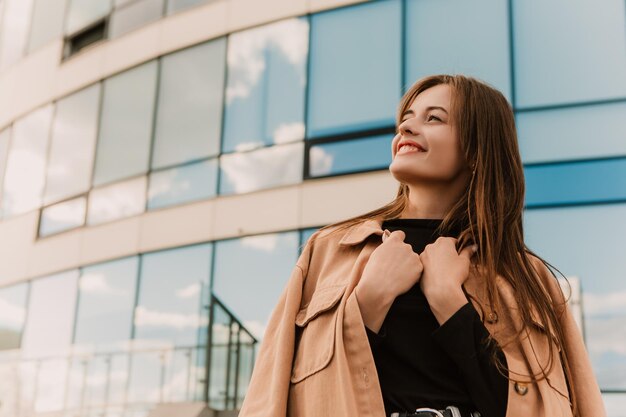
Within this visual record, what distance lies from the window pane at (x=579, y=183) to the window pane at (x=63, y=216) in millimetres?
7447

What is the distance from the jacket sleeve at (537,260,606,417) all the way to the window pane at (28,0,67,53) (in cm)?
1479

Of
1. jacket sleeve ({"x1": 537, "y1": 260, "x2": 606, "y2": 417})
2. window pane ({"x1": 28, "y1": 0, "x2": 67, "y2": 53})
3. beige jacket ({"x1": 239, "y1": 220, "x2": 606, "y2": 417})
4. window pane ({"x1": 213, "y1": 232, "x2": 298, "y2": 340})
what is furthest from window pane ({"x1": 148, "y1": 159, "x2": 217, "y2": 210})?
jacket sleeve ({"x1": 537, "y1": 260, "x2": 606, "y2": 417})

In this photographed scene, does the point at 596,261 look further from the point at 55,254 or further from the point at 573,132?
the point at 55,254

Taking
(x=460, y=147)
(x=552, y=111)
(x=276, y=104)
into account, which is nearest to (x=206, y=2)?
(x=276, y=104)

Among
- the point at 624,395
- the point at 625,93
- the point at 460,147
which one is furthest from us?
the point at 625,93

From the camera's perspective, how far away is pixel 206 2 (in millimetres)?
13000

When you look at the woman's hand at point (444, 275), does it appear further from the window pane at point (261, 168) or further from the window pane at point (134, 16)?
the window pane at point (134, 16)

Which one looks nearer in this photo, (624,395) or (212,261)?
(624,395)

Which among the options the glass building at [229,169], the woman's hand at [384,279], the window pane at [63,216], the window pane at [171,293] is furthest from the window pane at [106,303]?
the woman's hand at [384,279]

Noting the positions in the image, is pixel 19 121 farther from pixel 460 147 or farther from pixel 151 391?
pixel 460 147

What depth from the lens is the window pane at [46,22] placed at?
1579 centimetres

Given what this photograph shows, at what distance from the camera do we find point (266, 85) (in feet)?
38.9

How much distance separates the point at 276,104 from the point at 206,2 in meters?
2.53

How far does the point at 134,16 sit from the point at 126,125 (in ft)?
6.98
